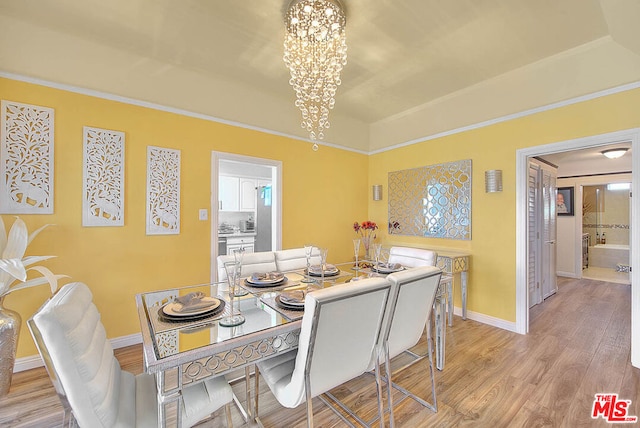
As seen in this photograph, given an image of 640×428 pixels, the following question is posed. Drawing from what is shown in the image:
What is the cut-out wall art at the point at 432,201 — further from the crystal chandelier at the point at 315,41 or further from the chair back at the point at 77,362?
the chair back at the point at 77,362

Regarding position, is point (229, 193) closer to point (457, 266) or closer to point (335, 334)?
point (457, 266)

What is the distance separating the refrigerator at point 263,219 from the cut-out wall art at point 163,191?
6.35 feet

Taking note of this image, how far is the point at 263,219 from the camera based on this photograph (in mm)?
4992

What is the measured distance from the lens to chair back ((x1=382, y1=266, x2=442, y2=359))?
4.85ft

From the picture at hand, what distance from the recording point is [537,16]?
2.06m

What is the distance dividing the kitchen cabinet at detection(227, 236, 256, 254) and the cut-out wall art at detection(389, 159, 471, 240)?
8.56ft

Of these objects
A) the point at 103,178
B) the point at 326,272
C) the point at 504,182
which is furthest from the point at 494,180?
the point at 103,178

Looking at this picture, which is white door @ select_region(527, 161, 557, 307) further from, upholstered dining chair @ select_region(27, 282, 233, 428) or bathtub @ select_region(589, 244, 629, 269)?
upholstered dining chair @ select_region(27, 282, 233, 428)

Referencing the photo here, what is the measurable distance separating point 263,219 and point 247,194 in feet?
2.44

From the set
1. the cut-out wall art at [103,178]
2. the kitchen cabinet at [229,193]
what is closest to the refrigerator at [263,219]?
the kitchen cabinet at [229,193]

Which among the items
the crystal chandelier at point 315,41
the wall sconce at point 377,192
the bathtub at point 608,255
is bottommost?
the bathtub at point 608,255

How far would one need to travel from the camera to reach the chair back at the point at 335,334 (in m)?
1.18

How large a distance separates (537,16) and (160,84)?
336 centimetres

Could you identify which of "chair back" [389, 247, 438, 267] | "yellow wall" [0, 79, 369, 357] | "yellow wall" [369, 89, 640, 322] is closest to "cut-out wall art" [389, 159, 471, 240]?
"yellow wall" [369, 89, 640, 322]
